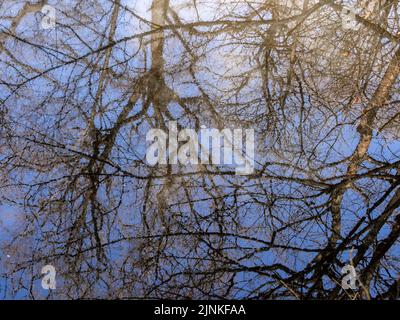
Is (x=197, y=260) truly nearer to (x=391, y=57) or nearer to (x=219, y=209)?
(x=219, y=209)

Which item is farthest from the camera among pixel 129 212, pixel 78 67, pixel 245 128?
pixel 78 67

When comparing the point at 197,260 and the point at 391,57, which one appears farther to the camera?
the point at 391,57

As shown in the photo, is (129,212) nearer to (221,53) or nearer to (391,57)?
(221,53)

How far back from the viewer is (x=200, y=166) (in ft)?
7.07

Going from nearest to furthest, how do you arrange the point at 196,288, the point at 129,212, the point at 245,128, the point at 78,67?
1. the point at 196,288
2. the point at 129,212
3. the point at 245,128
4. the point at 78,67

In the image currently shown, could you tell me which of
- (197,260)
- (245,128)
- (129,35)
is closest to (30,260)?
(197,260)

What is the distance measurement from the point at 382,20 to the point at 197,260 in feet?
5.30

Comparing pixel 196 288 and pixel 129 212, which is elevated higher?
pixel 129 212

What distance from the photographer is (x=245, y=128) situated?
2293 mm

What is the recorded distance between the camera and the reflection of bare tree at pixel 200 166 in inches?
74.7

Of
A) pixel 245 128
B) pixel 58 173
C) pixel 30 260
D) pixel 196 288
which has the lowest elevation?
pixel 196 288

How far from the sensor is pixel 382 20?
263cm

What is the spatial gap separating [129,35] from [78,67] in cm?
34

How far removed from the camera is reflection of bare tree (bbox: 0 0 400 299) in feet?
6.23
